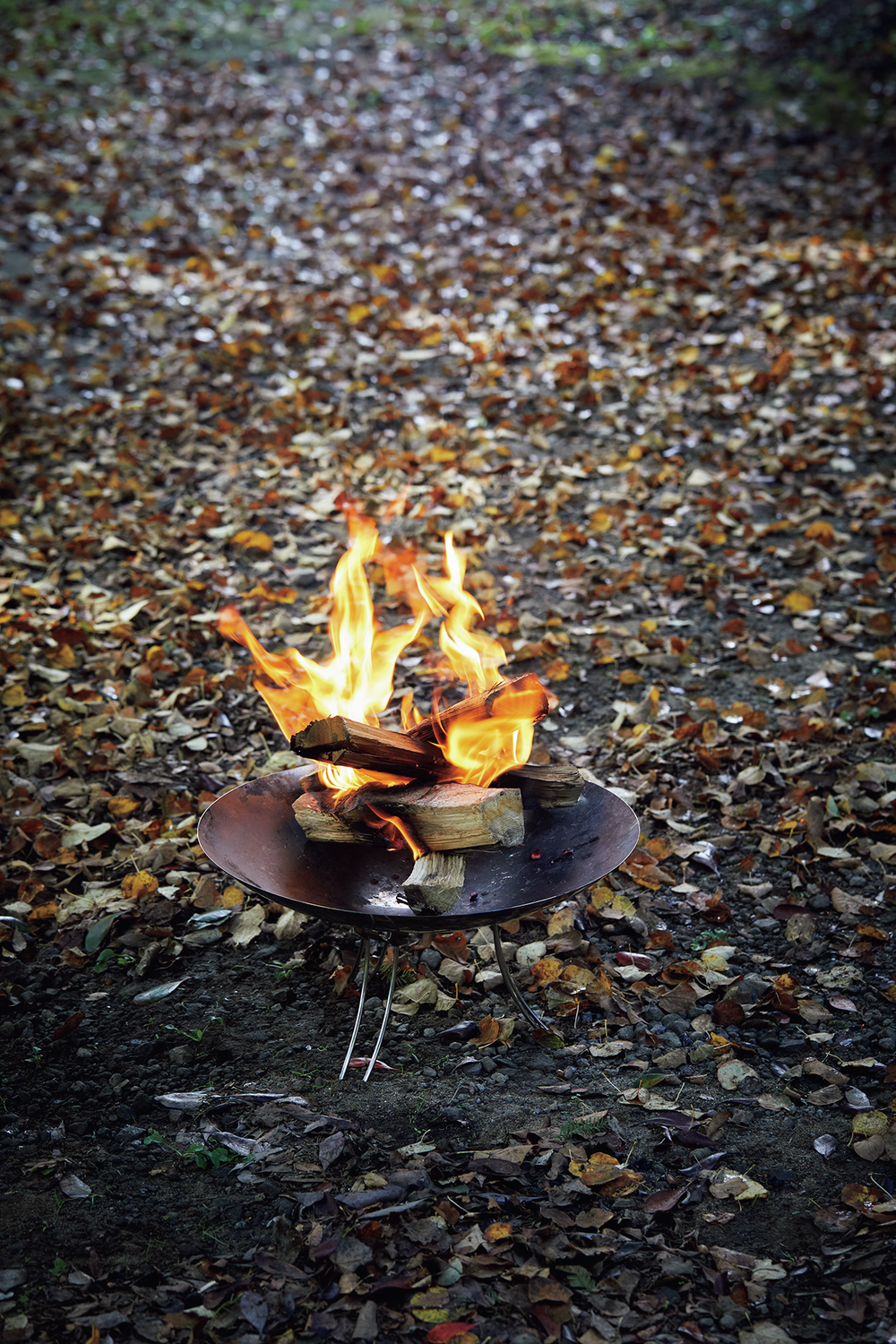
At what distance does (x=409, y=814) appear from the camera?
8.89 ft

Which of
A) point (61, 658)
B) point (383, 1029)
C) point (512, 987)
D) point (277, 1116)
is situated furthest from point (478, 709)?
point (61, 658)

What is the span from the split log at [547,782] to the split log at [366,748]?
19 cm

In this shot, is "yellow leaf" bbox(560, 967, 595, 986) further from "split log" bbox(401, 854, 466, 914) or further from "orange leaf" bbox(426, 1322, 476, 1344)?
→ "orange leaf" bbox(426, 1322, 476, 1344)

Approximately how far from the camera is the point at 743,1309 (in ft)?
7.17

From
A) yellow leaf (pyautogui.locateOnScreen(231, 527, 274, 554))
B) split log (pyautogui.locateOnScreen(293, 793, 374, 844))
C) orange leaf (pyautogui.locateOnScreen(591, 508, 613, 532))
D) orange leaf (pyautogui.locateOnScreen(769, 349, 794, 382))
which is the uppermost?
orange leaf (pyautogui.locateOnScreen(769, 349, 794, 382))

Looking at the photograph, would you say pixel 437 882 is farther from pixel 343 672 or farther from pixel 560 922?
pixel 560 922

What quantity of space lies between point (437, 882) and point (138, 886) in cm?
141

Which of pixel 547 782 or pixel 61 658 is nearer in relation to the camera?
pixel 547 782

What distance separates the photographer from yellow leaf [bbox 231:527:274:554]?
18.3 feet

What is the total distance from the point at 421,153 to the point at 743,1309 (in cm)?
1031

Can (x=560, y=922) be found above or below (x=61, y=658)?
below

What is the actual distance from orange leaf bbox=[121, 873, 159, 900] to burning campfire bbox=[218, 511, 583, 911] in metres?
0.85

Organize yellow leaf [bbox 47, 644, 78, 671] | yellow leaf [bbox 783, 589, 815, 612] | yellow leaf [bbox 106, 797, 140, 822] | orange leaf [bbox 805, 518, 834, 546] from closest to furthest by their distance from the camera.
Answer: yellow leaf [bbox 106, 797, 140, 822] → yellow leaf [bbox 47, 644, 78, 671] → yellow leaf [bbox 783, 589, 815, 612] → orange leaf [bbox 805, 518, 834, 546]

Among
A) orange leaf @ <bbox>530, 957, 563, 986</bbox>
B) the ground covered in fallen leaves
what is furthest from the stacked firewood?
orange leaf @ <bbox>530, 957, 563, 986</bbox>
